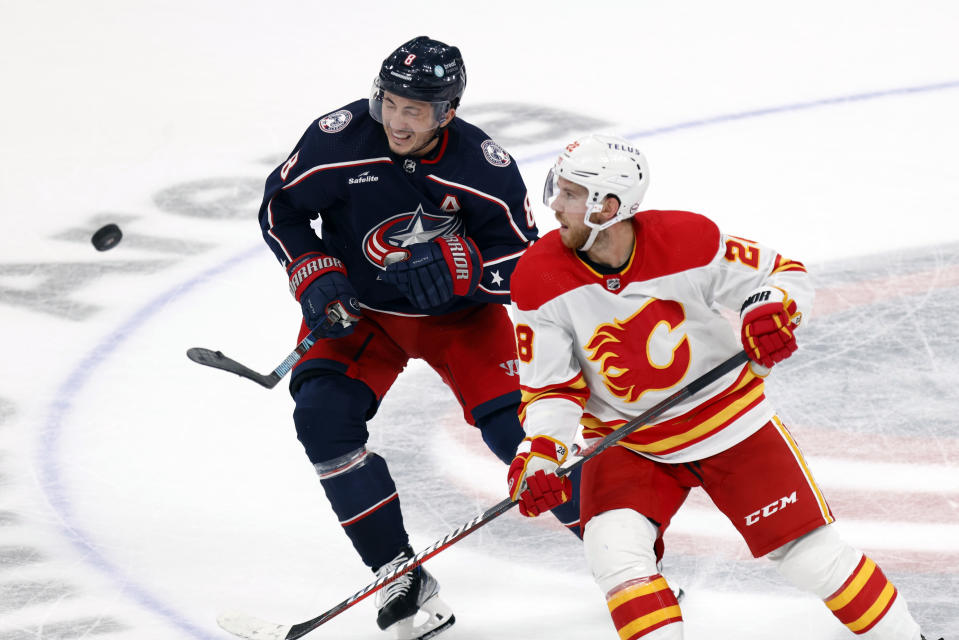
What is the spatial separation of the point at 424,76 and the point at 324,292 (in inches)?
21.0

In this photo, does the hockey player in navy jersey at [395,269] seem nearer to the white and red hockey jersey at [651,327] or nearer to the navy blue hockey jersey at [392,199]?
the navy blue hockey jersey at [392,199]

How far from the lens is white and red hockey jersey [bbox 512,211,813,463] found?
254 cm

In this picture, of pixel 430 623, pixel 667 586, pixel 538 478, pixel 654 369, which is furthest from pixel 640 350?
pixel 430 623

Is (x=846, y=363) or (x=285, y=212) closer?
(x=285, y=212)

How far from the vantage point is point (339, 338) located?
3.21 metres

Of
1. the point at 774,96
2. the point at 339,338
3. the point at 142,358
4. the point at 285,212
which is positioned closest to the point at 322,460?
the point at 339,338

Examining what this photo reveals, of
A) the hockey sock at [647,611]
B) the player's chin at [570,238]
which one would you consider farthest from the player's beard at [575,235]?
the hockey sock at [647,611]

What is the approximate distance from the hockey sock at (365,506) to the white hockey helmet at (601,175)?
0.82 metres

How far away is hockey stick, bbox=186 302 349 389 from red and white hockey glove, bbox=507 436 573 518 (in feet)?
2.24

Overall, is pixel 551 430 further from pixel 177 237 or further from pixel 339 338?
pixel 177 237

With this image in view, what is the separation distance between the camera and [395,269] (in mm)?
3014

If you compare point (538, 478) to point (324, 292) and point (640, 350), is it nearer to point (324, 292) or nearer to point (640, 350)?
point (640, 350)

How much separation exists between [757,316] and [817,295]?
7.07ft

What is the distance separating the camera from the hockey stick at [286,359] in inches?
122
